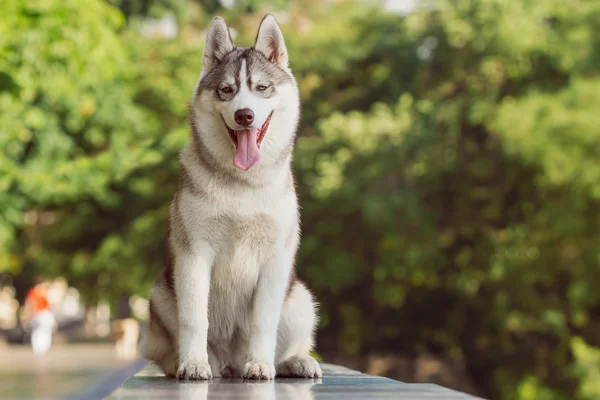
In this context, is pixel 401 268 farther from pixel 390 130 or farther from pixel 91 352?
pixel 91 352

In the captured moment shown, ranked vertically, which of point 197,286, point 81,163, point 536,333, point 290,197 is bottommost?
point 197,286

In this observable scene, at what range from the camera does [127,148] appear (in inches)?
949

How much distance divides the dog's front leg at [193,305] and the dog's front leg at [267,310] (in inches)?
9.3

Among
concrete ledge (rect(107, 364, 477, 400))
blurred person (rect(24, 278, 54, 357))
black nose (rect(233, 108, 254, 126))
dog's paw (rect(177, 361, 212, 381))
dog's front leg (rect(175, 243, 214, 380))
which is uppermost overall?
blurred person (rect(24, 278, 54, 357))

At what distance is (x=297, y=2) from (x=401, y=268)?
42.4ft

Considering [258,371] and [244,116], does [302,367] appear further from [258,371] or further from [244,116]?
[244,116]

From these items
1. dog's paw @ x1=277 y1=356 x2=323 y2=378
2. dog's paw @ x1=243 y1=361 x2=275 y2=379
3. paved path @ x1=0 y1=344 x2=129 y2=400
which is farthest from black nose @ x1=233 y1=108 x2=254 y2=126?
paved path @ x1=0 y1=344 x2=129 y2=400

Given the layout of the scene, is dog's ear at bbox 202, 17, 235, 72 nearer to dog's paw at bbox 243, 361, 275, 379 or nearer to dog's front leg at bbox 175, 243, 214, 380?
dog's front leg at bbox 175, 243, 214, 380

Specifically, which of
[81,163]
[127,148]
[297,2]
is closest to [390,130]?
[127,148]

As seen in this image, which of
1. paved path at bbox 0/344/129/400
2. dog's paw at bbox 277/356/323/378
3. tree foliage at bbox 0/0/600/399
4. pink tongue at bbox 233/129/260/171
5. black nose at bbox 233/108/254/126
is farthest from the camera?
tree foliage at bbox 0/0/600/399

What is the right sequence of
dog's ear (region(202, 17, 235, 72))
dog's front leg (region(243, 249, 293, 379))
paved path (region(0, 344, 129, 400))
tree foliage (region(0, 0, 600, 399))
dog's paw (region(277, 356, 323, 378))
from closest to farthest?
dog's front leg (region(243, 249, 293, 379)) < dog's ear (region(202, 17, 235, 72)) < dog's paw (region(277, 356, 323, 378)) < paved path (region(0, 344, 129, 400)) < tree foliage (region(0, 0, 600, 399))

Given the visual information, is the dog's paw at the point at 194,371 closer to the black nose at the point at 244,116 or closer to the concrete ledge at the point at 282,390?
the concrete ledge at the point at 282,390

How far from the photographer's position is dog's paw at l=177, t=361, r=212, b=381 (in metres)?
4.69

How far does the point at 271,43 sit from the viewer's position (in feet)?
16.9
